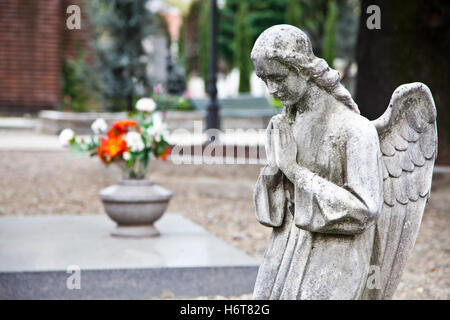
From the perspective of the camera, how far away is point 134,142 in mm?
7016

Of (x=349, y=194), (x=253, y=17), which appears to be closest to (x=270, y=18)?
(x=253, y=17)

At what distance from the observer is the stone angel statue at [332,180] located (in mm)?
2645

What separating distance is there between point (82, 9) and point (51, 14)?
1.07 meters

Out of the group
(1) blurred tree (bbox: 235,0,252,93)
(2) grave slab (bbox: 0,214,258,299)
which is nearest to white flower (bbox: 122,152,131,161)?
(2) grave slab (bbox: 0,214,258,299)

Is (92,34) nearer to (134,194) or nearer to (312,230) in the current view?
(134,194)

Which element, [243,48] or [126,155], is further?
[243,48]

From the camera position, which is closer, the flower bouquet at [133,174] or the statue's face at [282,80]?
the statue's face at [282,80]

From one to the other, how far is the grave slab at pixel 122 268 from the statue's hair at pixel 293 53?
3.32m

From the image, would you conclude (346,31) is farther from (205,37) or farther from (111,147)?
(111,147)

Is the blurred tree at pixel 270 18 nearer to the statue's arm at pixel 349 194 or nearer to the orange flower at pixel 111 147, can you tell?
the orange flower at pixel 111 147

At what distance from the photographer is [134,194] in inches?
277

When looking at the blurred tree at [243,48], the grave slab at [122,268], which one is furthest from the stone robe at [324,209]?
the blurred tree at [243,48]

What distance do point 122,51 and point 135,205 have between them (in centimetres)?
1727

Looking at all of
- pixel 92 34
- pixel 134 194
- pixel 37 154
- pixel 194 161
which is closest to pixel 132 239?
pixel 134 194
